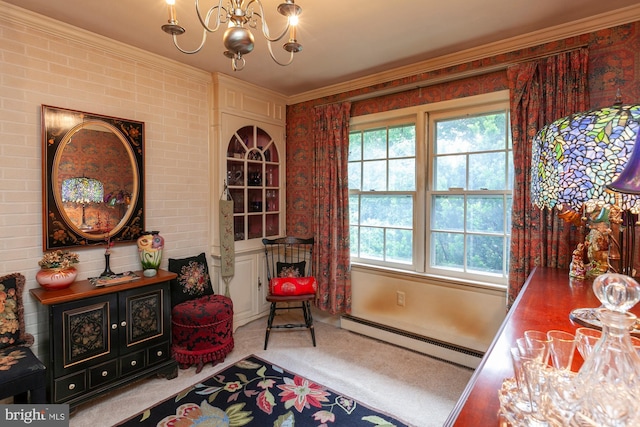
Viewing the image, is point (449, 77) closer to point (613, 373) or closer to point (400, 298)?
point (400, 298)

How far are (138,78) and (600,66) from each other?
11.3ft

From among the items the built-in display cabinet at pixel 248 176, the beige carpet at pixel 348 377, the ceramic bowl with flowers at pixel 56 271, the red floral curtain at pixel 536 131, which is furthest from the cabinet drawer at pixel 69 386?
the red floral curtain at pixel 536 131

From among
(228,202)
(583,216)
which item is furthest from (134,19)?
(583,216)

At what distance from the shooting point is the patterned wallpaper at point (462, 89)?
206 cm

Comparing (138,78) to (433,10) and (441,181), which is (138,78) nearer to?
(433,10)

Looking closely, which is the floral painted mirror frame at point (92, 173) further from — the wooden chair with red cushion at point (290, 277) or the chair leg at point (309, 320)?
the chair leg at point (309, 320)

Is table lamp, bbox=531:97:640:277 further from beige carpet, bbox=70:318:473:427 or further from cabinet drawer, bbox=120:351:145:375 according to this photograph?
cabinet drawer, bbox=120:351:145:375

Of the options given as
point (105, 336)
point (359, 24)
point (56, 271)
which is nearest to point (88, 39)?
point (56, 271)

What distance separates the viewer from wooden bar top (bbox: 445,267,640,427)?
2.59 feet

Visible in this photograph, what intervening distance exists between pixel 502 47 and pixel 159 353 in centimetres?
350

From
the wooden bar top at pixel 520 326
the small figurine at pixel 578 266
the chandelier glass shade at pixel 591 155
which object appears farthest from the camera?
the small figurine at pixel 578 266

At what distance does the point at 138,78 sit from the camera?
2633 millimetres

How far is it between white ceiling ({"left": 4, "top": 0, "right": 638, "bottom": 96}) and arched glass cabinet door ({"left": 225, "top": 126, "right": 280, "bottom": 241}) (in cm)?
84

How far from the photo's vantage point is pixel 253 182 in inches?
139
